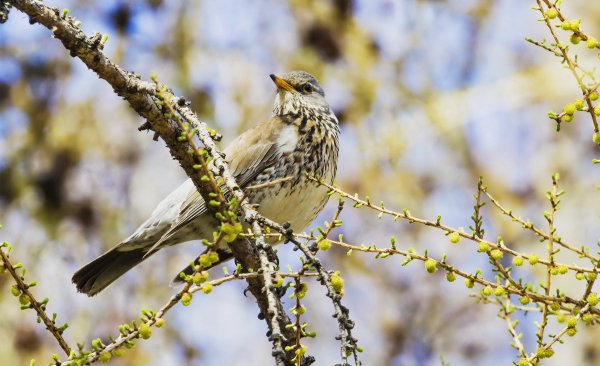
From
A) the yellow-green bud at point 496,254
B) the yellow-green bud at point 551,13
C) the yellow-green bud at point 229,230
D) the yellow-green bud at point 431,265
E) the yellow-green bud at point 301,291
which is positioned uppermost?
the yellow-green bud at point 551,13

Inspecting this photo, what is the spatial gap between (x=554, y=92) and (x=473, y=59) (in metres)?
1.12

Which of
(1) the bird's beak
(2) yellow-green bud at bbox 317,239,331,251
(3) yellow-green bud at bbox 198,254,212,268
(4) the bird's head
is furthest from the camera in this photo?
(1) the bird's beak

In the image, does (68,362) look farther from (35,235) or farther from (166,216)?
(35,235)

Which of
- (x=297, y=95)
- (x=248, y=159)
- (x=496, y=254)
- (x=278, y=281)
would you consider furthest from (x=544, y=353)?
(x=297, y=95)

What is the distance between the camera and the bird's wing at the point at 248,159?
464 centimetres

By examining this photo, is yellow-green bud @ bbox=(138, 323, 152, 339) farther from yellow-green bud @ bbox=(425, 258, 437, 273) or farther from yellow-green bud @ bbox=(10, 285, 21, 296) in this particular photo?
yellow-green bud @ bbox=(425, 258, 437, 273)

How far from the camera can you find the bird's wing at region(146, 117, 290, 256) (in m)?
4.64

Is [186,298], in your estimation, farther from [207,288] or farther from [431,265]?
[431,265]

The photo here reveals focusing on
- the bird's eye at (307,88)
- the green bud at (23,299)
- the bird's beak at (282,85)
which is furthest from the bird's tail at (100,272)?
the green bud at (23,299)

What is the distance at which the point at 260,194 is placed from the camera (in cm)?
467

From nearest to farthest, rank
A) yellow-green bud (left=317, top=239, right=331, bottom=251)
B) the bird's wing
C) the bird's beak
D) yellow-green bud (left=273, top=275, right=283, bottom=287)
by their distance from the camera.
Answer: yellow-green bud (left=273, top=275, right=283, bottom=287), yellow-green bud (left=317, top=239, right=331, bottom=251), the bird's wing, the bird's beak

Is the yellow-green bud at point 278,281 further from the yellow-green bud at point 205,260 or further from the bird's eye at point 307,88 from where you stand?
the bird's eye at point 307,88

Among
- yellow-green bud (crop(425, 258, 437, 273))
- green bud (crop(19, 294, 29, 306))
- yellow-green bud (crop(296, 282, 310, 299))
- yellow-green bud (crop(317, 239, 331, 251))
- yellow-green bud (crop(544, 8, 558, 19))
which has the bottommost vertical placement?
green bud (crop(19, 294, 29, 306))

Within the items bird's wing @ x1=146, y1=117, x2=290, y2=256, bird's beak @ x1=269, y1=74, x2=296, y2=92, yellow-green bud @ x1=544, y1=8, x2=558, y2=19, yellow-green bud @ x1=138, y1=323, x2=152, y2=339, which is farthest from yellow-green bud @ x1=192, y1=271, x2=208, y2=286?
bird's beak @ x1=269, y1=74, x2=296, y2=92
